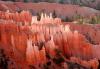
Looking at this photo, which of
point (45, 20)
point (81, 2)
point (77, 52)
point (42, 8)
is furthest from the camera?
point (81, 2)

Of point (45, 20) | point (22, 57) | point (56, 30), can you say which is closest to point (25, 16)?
point (45, 20)

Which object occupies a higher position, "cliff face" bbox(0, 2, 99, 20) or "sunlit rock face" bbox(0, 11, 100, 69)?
"sunlit rock face" bbox(0, 11, 100, 69)

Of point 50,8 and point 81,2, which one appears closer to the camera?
point 50,8

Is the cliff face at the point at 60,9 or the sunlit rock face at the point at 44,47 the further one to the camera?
the cliff face at the point at 60,9

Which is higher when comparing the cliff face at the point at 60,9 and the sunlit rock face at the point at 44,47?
the sunlit rock face at the point at 44,47

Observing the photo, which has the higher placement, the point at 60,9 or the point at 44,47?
the point at 44,47

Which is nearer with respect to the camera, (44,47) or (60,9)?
(44,47)

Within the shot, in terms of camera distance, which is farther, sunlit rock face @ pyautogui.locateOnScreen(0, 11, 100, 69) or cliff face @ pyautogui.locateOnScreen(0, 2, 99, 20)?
cliff face @ pyautogui.locateOnScreen(0, 2, 99, 20)

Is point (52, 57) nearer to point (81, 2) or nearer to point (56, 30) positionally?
point (56, 30)
